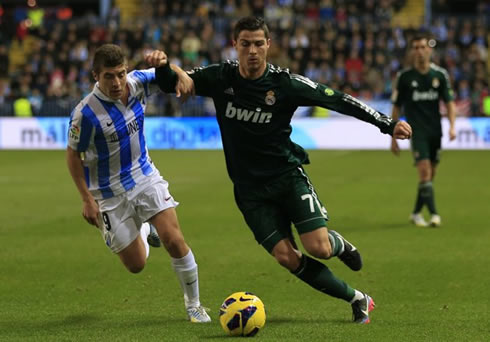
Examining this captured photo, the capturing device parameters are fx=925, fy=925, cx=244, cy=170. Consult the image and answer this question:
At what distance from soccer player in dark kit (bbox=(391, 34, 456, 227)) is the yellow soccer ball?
232 inches

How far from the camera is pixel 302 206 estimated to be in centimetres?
646

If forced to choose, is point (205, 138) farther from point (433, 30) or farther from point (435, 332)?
point (435, 332)

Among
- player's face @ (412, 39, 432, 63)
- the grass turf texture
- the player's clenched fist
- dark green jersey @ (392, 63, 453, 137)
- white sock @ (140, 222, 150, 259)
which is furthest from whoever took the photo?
dark green jersey @ (392, 63, 453, 137)

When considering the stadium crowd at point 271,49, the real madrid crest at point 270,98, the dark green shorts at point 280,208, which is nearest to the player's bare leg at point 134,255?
the dark green shorts at point 280,208

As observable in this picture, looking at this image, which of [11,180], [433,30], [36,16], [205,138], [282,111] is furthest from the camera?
[36,16]

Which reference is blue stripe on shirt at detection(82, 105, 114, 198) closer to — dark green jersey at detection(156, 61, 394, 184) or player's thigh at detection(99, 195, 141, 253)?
player's thigh at detection(99, 195, 141, 253)

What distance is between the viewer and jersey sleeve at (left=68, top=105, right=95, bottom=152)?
6.66 meters

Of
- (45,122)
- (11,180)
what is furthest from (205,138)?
(11,180)

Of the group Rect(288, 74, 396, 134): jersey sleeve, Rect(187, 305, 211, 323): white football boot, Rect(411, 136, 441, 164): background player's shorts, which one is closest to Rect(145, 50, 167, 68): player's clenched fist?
Rect(288, 74, 396, 134): jersey sleeve

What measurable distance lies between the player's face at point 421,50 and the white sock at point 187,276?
18.7 feet

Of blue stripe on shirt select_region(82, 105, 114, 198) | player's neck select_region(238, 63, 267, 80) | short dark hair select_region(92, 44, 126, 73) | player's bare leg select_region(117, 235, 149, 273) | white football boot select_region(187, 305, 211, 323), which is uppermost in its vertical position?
short dark hair select_region(92, 44, 126, 73)

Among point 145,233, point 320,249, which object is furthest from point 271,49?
point 320,249

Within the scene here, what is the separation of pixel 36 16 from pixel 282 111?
30670 millimetres

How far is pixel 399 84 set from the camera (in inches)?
468
